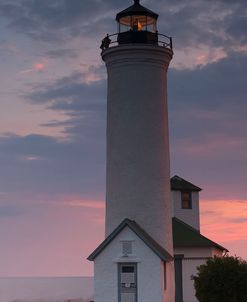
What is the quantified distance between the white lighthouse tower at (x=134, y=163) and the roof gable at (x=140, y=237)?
45mm

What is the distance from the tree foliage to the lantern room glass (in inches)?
473

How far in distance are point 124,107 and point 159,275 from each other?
8.18 m

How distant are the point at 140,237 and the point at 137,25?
10.6m

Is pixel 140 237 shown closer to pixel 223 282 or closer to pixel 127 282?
pixel 127 282

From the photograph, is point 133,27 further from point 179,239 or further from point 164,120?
point 179,239

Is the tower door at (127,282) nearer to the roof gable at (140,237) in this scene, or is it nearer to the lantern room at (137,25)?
the roof gable at (140,237)

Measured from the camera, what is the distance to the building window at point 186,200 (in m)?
51.5

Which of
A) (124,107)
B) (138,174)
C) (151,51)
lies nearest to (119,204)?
(138,174)

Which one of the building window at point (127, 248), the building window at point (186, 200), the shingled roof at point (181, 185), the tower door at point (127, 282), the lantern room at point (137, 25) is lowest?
the tower door at point (127, 282)

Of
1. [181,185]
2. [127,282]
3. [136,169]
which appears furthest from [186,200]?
[127,282]

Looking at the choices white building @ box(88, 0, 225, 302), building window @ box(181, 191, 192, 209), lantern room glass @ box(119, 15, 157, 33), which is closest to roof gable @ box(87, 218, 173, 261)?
white building @ box(88, 0, 225, 302)

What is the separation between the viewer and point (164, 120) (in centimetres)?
4306

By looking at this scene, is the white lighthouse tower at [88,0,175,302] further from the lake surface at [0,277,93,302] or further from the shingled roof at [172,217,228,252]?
the lake surface at [0,277,93,302]

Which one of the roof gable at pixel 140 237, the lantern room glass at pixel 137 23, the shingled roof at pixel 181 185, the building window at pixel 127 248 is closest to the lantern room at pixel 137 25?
the lantern room glass at pixel 137 23
